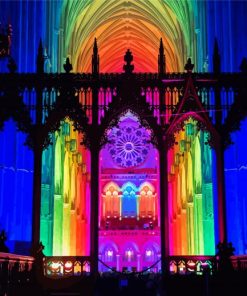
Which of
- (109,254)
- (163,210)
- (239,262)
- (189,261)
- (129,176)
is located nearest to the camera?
(239,262)

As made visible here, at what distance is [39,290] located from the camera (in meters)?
11.6

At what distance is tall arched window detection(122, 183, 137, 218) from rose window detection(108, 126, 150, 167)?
182 cm

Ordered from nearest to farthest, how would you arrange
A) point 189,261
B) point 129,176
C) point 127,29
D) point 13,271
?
point 13,271
point 189,261
point 127,29
point 129,176

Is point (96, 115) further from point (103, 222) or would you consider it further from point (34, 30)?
point (103, 222)

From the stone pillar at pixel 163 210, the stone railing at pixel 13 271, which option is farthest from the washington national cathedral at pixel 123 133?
the stone railing at pixel 13 271

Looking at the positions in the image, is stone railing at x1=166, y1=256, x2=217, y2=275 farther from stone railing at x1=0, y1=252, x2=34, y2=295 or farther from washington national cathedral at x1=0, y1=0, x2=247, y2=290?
stone railing at x1=0, y1=252, x2=34, y2=295

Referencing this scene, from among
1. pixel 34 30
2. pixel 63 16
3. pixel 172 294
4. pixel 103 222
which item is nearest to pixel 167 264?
pixel 172 294

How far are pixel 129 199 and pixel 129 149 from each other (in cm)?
395

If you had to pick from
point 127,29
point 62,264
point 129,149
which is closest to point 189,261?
point 62,264

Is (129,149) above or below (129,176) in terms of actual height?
above

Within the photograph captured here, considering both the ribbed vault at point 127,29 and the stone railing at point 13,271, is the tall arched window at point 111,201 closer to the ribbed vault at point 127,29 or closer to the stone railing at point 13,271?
the ribbed vault at point 127,29

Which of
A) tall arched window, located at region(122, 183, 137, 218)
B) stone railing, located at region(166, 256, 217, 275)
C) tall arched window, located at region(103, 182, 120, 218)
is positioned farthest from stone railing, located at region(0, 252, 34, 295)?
tall arched window, located at region(122, 183, 137, 218)

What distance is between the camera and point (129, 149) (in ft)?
137

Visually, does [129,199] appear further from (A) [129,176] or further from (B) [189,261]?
(B) [189,261]
